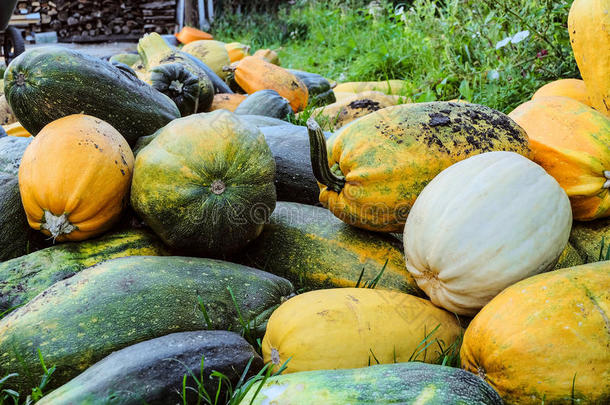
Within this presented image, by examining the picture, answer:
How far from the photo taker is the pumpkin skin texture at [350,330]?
70.4 inches

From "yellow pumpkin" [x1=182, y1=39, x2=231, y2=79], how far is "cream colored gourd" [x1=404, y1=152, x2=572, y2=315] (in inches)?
183

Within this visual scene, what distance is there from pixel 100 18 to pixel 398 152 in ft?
40.3

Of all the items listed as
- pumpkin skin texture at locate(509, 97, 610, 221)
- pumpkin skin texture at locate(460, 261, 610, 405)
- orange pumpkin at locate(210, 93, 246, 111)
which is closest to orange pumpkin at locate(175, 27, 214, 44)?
orange pumpkin at locate(210, 93, 246, 111)

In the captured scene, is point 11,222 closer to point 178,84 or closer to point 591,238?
point 178,84

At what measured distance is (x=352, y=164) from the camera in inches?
90.7

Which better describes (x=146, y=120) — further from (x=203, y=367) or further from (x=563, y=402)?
(x=563, y=402)

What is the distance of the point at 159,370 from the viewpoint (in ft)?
Result: 5.14

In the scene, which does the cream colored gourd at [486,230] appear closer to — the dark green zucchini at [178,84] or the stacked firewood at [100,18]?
the dark green zucchini at [178,84]

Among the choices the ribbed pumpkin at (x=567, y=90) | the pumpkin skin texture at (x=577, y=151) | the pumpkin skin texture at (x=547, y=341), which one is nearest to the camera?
the pumpkin skin texture at (x=547, y=341)

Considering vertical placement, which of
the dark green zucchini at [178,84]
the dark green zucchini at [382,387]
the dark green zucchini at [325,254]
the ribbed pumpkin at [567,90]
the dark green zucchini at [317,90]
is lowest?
the dark green zucchini at [317,90]

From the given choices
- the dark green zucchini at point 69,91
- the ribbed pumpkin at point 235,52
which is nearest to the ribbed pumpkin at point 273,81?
the ribbed pumpkin at point 235,52

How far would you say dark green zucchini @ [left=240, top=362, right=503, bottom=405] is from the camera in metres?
1.43

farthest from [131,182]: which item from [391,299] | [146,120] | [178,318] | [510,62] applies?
[510,62]

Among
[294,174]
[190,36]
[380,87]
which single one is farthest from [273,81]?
[190,36]
